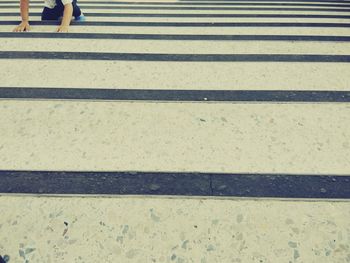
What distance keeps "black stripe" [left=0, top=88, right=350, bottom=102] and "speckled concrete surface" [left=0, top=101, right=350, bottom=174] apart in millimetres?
93

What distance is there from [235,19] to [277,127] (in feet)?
9.49

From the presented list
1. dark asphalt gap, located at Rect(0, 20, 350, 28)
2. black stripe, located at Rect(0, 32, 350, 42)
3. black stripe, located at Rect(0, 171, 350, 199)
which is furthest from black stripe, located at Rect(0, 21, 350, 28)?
black stripe, located at Rect(0, 171, 350, 199)

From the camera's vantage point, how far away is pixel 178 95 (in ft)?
8.24

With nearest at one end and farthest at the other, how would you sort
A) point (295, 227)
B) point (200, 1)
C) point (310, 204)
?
point (295, 227), point (310, 204), point (200, 1)

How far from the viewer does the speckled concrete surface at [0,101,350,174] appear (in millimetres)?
1825

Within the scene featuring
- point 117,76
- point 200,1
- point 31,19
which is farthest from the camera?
point 200,1

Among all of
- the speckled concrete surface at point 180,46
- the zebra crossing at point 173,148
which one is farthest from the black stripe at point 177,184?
the speckled concrete surface at point 180,46

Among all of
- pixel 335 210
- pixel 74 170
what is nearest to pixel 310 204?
pixel 335 210

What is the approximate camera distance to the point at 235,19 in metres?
4.59

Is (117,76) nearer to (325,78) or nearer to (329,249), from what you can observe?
(325,78)

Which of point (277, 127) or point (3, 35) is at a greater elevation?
point (3, 35)

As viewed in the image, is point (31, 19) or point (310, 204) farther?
point (31, 19)

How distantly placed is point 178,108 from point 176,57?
1010 mm

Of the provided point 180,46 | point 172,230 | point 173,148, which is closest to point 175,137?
point 173,148
